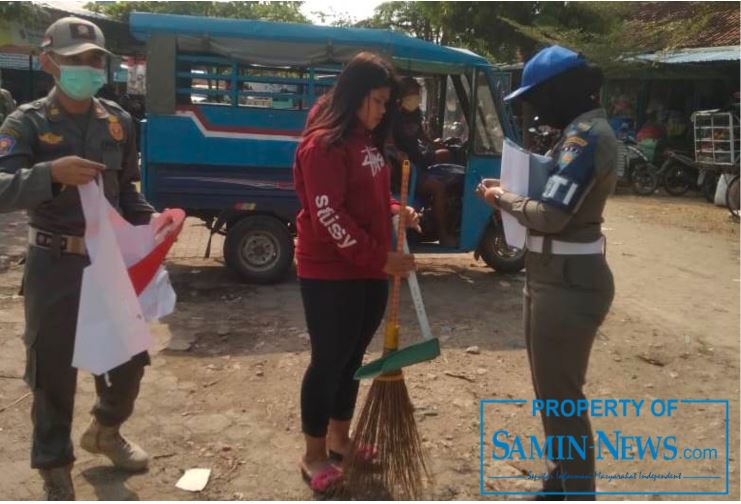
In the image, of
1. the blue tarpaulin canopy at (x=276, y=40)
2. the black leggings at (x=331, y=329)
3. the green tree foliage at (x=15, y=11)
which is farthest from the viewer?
the green tree foliage at (x=15, y=11)

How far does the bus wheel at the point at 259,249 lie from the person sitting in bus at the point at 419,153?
3.88ft

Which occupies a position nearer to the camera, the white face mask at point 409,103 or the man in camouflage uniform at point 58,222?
the man in camouflage uniform at point 58,222

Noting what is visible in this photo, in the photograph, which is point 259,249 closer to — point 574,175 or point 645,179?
point 574,175

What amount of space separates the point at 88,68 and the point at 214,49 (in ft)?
11.4

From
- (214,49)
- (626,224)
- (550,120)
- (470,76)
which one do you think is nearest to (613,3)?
(626,224)

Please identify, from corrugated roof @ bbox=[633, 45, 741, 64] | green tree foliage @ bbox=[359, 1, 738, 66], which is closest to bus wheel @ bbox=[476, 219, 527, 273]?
corrugated roof @ bbox=[633, 45, 741, 64]

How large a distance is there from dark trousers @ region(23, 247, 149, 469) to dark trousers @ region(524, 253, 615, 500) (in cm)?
172

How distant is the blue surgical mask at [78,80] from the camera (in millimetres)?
2707

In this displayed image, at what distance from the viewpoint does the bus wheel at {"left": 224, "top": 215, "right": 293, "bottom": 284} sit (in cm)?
638

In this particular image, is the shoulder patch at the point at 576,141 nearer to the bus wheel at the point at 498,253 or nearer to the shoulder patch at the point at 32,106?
the shoulder patch at the point at 32,106

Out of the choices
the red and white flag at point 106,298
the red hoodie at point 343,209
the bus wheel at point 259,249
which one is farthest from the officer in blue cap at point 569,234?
the bus wheel at point 259,249

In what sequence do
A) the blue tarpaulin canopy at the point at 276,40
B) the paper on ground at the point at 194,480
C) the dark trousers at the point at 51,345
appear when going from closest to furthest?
1. the dark trousers at the point at 51,345
2. the paper on ground at the point at 194,480
3. the blue tarpaulin canopy at the point at 276,40

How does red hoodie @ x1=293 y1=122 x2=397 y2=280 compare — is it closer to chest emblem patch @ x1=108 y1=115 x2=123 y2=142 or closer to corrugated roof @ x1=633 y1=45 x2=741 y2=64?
chest emblem patch @ x1=108 y1=115 x2=123 y2=142

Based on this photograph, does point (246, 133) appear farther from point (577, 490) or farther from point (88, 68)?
point (577, 490)
